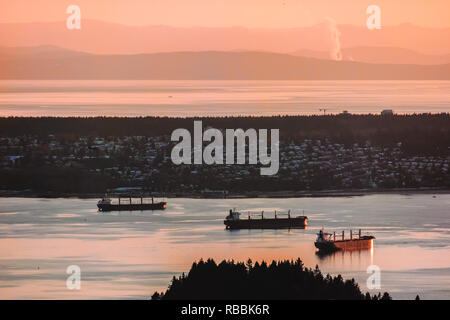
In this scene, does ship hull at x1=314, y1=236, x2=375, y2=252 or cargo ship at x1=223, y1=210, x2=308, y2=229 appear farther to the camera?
cargo ship at x1=223, y1=210, x2=308, y2=229

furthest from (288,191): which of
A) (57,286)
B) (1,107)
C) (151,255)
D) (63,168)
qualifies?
(1,107)

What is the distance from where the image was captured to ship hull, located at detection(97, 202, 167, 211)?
2115 inches

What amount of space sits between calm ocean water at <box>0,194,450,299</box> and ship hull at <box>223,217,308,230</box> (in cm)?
44

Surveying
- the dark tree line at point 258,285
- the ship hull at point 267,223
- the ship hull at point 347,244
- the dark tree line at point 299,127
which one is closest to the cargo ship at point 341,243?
the ship hull at point 347,244

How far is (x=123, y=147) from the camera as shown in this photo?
233ft

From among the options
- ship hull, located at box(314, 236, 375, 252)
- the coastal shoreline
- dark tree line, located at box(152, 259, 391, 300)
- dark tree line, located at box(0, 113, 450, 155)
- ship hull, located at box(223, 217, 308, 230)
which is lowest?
dark tree line, located at box(152, 259, 391, 300)

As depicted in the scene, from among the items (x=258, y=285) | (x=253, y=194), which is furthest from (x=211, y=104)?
(x=258, y=285)

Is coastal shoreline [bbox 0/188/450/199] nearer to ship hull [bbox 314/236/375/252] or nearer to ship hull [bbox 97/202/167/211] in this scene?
ship hull [bbox 97/202/167/211]

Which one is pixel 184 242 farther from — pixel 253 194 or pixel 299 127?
pixel 299 127

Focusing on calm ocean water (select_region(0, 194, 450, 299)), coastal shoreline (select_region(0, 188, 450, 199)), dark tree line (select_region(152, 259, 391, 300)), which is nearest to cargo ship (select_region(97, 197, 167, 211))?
calm ocean water (select_region(0, 194, 450, 299))

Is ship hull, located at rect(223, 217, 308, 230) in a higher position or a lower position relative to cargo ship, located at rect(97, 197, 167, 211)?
lower

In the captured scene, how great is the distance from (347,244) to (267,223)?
21.5 ft

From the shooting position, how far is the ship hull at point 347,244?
140ft

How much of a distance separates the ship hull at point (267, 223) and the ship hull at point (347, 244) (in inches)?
204
